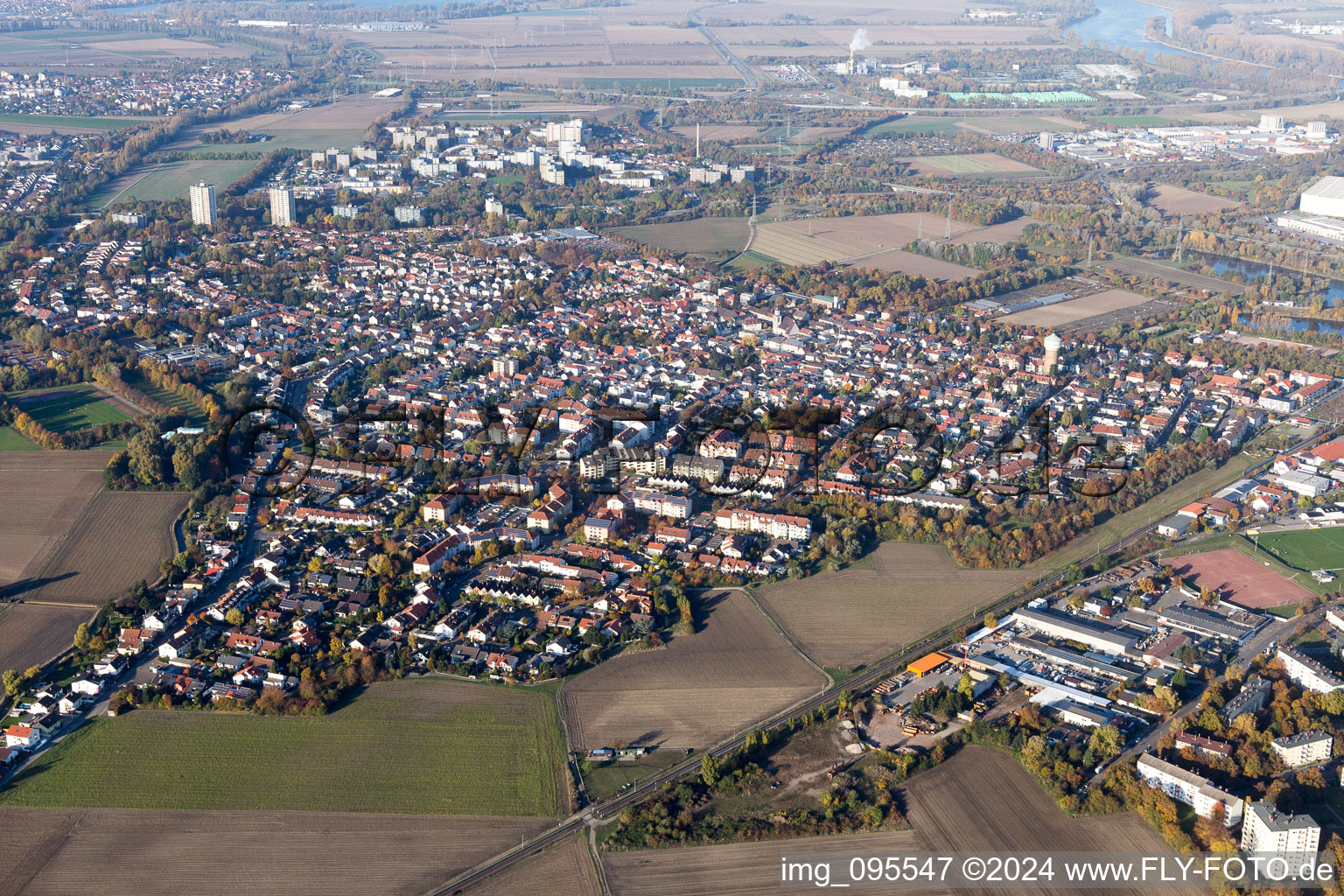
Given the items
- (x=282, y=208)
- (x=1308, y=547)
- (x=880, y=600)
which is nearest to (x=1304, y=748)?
(x=880, y=600)

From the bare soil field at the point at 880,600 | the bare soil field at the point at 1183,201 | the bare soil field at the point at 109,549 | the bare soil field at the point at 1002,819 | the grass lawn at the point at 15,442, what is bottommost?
the bare soil field at the point at 1002,819

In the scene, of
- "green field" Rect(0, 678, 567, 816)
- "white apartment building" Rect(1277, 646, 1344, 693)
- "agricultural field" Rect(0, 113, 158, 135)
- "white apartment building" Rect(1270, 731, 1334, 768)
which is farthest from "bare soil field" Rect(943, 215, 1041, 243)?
"agricultural field" Rect(0, 113, 158, 135)

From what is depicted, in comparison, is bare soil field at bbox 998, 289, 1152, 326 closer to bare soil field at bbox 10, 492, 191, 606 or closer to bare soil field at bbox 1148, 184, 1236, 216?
bare soil field at bbox 1148, 184, 1236, 216

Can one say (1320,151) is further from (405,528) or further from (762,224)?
(405,528)

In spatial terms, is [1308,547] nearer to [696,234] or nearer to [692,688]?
[692,688]

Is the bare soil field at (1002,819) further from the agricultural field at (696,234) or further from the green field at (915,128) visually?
the green field at (915,128)

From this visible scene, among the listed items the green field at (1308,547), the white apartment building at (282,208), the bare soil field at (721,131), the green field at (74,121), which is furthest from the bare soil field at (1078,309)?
the green field at (74,121)
